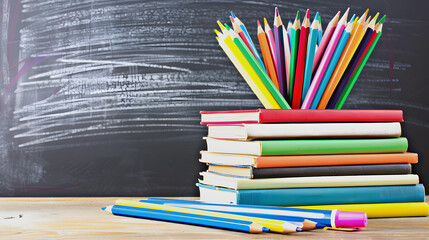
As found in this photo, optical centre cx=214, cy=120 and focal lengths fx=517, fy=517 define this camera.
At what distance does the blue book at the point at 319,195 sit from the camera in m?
0.67

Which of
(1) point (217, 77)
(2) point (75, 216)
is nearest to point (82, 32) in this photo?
(1) point (217, 77)

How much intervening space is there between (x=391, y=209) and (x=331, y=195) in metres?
0.09

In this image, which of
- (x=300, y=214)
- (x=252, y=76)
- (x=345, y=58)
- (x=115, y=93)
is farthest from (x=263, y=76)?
(x=115, y=93)

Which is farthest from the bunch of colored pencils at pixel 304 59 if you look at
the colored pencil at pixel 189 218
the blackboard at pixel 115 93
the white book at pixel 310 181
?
the blackboard at pixel 115 93

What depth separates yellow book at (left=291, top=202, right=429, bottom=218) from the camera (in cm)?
70

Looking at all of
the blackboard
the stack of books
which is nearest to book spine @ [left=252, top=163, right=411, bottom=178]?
the stack of books

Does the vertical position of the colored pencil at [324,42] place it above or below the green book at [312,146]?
above

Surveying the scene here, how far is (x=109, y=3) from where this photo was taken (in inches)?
45.0

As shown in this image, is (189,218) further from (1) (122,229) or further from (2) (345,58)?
(2) (345,58)

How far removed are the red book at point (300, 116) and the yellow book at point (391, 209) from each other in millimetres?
120

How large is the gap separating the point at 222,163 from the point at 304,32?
0.22 m

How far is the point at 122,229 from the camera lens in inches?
23.6

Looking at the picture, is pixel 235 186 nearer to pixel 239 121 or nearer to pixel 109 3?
pixel 239 121

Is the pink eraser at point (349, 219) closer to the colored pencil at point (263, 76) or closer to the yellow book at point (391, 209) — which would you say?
the yellow book at point (391, 209)
